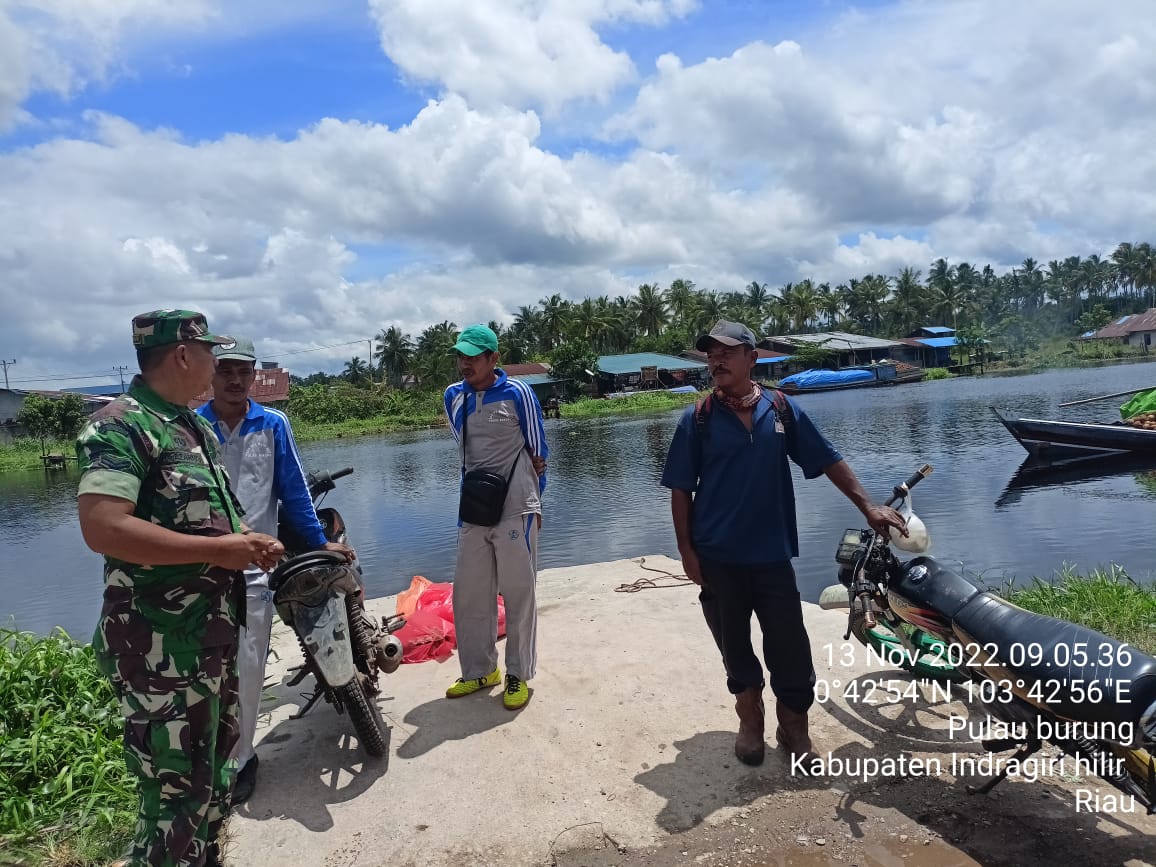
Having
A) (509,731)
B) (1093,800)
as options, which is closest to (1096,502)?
(1093,800)

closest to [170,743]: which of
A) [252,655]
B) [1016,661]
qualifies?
[252,655]

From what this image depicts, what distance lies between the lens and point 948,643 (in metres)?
2.80

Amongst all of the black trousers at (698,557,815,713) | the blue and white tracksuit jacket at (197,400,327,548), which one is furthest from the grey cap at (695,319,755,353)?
the blue and white tracksuit jacket at (197,400,327,548)

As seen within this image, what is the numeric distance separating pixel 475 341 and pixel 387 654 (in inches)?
60.2

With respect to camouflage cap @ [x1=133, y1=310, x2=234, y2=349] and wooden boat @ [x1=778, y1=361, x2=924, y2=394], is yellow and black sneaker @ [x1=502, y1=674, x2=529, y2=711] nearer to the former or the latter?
camouflage cap @ [x1=133, y1=310, x2=234, y2=349]

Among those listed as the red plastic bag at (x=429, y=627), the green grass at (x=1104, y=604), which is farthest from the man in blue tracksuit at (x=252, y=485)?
the green grass at (x=1104, y=604)

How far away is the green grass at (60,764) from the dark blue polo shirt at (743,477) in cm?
244

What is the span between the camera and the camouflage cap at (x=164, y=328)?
6.77 feet

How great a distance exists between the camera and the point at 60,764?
3.28 m

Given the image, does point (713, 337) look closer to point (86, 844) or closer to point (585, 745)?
point (585, 745)

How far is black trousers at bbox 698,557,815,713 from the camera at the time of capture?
2.91 metres

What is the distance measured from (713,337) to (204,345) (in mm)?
1812

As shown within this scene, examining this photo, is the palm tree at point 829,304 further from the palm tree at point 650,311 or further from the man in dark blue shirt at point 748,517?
the man in dark blue shirt at point 748,517

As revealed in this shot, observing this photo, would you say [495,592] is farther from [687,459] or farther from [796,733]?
[796,733]
